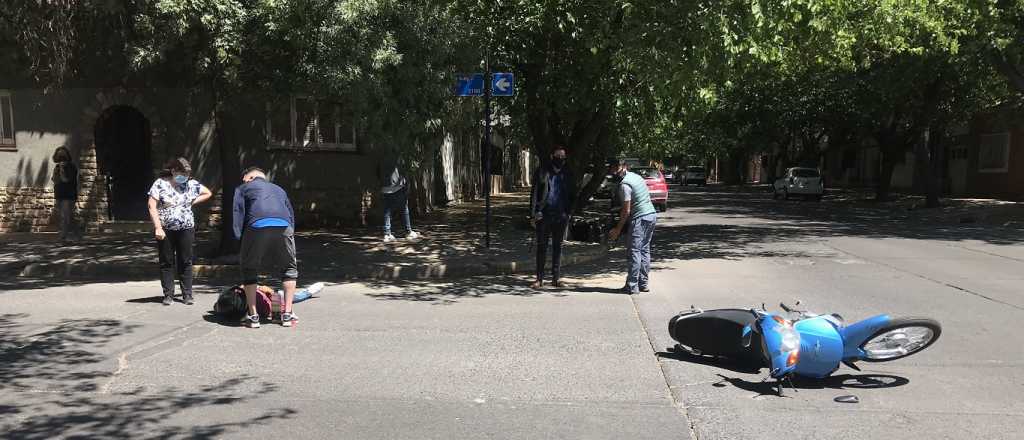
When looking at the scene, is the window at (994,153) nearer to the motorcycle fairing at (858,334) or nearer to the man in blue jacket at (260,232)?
the motorcycle fairing at (858,334)

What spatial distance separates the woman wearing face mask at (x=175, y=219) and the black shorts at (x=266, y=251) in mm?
1507

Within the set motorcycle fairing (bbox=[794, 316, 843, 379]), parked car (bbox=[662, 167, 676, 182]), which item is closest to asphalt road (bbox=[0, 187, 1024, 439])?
motorcycle fairing (bbox=[794, 316, 843, 379])

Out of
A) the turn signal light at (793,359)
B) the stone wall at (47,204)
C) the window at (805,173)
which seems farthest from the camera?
the window at (805,173)

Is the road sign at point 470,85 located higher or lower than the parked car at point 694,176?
higher

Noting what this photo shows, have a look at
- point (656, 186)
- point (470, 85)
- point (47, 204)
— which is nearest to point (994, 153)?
point (656, 186)

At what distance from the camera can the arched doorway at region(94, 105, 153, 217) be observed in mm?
Result: 14711

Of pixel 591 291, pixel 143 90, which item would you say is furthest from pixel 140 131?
pixel 591 291

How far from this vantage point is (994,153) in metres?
28.1

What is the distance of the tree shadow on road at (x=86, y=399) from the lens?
3988mm

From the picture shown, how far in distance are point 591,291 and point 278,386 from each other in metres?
4.60

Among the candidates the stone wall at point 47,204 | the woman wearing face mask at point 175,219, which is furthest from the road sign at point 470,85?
the stone wall at point 47,204

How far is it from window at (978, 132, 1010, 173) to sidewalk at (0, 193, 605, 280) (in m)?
22.8

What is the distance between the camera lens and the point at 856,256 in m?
11.6

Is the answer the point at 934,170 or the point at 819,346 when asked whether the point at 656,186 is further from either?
the point at 819,346
